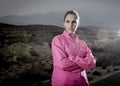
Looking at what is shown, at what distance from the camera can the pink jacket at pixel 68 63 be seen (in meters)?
1.35

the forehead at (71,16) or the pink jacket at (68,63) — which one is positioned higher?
the forehead at (71,16)

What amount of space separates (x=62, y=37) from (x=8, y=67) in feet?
3.60

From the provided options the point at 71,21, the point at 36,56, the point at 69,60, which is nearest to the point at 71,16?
the point at 71,21

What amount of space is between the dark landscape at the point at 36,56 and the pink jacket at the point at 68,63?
3.52 feet

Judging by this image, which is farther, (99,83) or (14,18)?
(99,83)

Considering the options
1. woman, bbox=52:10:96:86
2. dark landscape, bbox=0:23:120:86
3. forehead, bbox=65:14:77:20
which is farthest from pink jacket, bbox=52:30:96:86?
dark landscape, bbox=0:23:120:86

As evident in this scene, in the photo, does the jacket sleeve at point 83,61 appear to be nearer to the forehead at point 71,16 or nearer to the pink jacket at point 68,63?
the pink jacket at point 68,63

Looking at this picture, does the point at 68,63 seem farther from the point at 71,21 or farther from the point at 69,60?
the point at 71,21

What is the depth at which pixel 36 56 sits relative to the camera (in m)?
2.59

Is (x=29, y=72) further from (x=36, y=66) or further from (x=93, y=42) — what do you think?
(x=93, y=42)

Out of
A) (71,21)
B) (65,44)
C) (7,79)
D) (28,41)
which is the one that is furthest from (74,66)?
(28,41)

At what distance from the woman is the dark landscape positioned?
1.07m

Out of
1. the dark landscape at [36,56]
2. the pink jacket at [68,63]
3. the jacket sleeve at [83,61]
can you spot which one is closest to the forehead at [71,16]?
the pink jacket at [68,63]

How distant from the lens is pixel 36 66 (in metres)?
2.53
